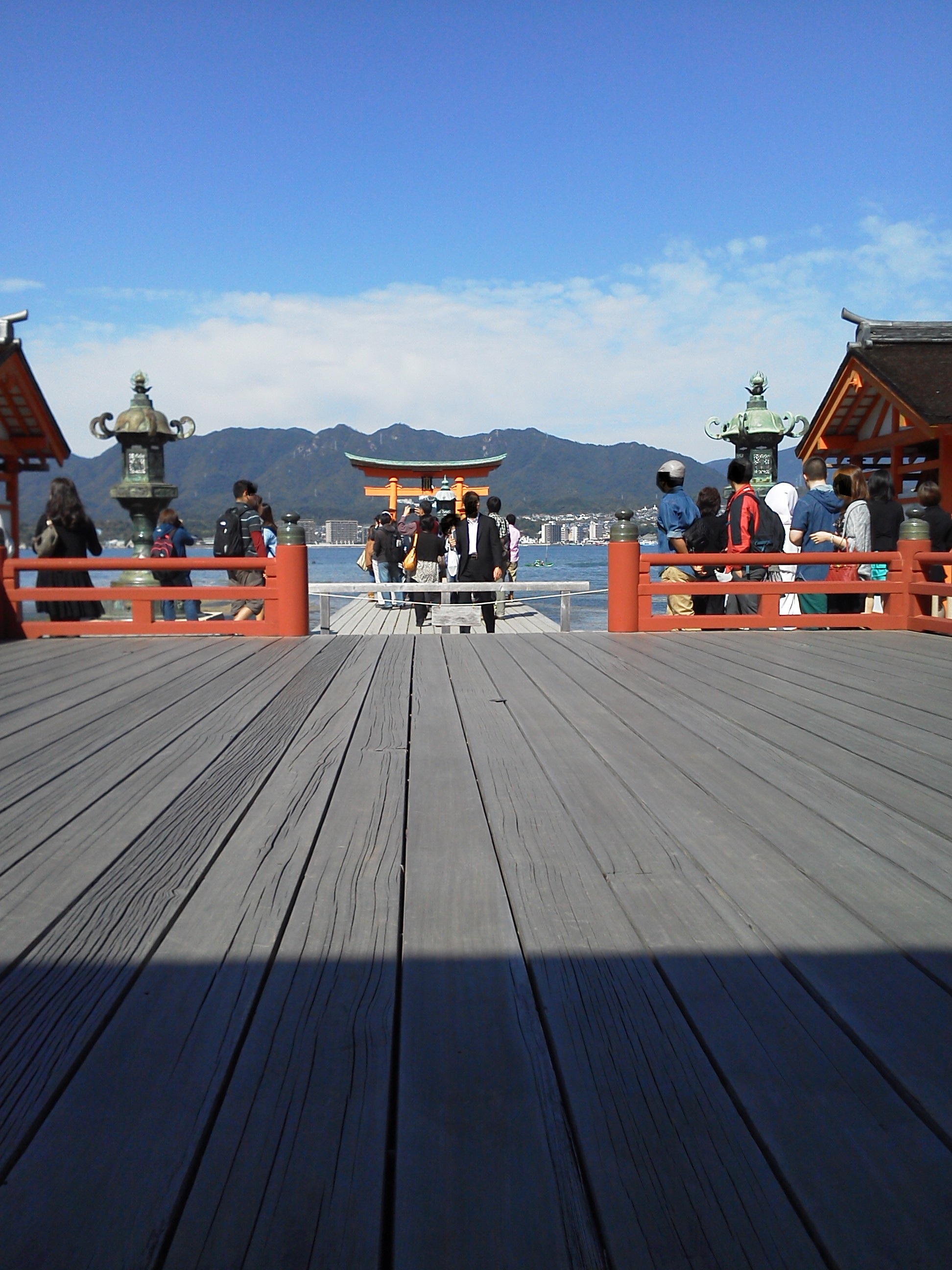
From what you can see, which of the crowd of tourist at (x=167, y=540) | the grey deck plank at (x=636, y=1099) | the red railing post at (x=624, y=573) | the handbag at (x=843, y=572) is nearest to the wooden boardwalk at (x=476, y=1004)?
the grey deck plank at (x=636, y=1099)

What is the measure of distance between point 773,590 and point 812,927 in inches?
218

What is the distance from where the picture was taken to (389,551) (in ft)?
47.7

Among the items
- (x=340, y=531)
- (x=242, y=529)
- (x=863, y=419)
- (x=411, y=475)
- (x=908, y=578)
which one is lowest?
(x=908, y=578)

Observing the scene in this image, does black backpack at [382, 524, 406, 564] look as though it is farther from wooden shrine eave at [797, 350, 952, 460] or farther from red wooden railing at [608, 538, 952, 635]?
red wooden railing at [608, 538, 952, 635]

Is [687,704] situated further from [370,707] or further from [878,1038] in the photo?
[878,1038]

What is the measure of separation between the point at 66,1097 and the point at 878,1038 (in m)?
1.28

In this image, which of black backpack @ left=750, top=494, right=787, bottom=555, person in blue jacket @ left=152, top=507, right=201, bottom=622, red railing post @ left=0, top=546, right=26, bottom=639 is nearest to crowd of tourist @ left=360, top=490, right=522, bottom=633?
person in blue jacket @ left=152, top=507, right=201, bottom=622

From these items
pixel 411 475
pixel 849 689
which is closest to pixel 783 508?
pixel 849 689

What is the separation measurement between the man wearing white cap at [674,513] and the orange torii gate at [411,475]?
14800mm

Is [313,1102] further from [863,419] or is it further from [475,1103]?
[863,419]

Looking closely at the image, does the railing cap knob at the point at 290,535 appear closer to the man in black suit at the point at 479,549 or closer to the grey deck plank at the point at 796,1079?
the man in black suit at the point at 479,549

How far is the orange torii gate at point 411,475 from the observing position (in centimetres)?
2330

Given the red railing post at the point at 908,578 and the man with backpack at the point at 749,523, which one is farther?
the man with backpack at the point at 749,523

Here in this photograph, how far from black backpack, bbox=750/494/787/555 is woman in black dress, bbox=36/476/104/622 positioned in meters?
5.37
